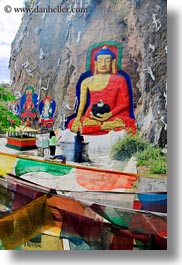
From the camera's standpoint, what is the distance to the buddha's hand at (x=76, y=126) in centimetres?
230

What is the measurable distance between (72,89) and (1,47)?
1.76 ft

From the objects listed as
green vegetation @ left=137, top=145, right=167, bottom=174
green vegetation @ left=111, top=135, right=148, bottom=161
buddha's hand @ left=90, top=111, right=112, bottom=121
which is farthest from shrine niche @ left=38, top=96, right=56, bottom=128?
green vegetation @ left=137, top=145, right=167, bottom=174

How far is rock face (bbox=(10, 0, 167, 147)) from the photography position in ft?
7.34

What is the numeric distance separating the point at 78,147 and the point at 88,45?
663mm

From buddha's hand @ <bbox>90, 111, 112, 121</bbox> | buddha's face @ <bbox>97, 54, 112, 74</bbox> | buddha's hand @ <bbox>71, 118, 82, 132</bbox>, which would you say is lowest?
buddha's hand @ <bbox>71, 118, 82, 132</bbox>

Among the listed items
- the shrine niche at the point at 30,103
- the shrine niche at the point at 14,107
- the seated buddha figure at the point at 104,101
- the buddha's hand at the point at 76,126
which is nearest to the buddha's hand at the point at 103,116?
the seated buddha figure at the point at 104,101

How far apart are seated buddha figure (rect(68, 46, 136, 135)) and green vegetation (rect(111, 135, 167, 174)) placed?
0.08 metres

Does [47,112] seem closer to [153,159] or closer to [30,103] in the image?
[30,103]

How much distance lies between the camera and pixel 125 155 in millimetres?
2252

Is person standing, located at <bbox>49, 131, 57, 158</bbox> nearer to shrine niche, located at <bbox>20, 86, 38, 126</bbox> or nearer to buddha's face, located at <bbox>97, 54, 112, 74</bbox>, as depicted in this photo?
shrine niche, located at <bbox>20, 86, 38, 126</bbox>

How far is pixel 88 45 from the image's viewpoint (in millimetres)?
2289

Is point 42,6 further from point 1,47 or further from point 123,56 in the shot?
point 123,56

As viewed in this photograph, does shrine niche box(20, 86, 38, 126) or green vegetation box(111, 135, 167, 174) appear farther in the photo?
shrine niche box(20, 86, 38, 126)

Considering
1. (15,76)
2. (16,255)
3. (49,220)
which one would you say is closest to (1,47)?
(15,76)
